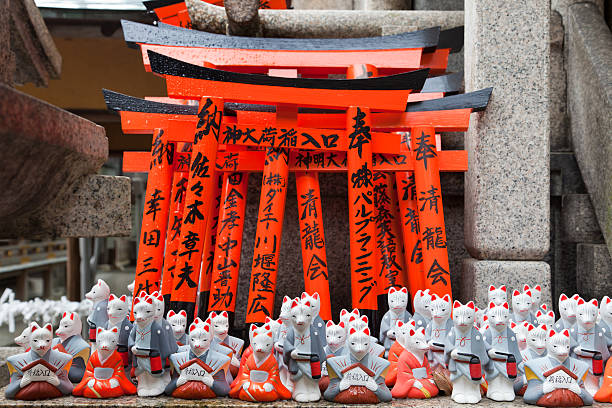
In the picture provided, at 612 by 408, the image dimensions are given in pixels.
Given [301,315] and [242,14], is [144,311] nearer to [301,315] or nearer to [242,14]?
[301,315]

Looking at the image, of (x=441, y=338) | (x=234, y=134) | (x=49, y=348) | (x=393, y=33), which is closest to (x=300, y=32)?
(x=393, y=33)

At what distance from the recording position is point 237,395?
2.37m

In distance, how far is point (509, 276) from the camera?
338cm

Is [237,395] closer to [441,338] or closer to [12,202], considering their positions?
[441,338]

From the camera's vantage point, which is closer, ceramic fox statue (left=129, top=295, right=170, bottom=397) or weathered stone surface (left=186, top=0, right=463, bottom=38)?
ceramic fox statue (left=129, top=295, right=170, bottom=397)

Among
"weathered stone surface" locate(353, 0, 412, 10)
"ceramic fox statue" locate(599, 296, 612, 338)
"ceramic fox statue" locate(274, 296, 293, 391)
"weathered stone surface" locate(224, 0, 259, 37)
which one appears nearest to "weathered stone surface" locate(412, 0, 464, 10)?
"weathered stone surface" locate(353, 0, 412, 10)

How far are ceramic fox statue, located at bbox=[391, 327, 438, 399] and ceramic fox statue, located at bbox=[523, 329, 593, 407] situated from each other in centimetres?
43

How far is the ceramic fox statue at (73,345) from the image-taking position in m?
2.47

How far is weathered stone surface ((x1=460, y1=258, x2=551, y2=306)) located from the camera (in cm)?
337

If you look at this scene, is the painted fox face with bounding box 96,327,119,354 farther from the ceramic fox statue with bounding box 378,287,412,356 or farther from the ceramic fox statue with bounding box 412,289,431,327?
the ceramic fox statue with bounding box 412,289,431,327

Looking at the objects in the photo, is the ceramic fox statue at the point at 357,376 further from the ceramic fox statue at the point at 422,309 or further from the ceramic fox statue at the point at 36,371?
the ceramic fox statue at the point at 36,371

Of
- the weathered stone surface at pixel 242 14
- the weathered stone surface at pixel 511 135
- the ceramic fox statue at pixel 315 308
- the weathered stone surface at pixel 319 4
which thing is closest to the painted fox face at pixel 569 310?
the weathered stone surface at pixel 511 135

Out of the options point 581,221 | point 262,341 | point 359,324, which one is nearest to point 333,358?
point 359,324

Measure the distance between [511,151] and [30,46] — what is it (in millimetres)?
4069
